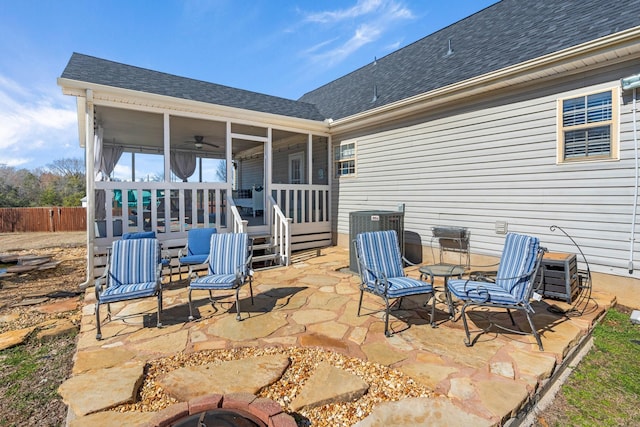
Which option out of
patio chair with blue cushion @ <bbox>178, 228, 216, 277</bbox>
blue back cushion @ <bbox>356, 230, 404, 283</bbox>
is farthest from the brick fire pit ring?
patio chair with blue cushion @ <bbox>178, 228, 216, 277</bbox>

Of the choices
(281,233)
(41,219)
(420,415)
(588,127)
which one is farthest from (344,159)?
(41,219)

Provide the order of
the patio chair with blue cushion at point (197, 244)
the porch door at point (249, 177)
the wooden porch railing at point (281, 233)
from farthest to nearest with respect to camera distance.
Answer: the porch door at point (249, 177) < the wooden porch railing at point (281, 233) < the patio chair with blue cushion at point (197, 244)

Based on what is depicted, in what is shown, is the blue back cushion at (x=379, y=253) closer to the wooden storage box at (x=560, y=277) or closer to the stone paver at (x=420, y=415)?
the stone paver at (x=420, y=415)

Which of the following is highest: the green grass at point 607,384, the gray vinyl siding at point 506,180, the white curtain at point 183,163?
the white curtain at point 183,163

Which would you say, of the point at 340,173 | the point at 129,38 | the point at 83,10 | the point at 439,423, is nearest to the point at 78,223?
the point at 129,38

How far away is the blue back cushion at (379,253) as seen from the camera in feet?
13.1

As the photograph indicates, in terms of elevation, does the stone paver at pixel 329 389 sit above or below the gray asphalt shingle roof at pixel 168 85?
below

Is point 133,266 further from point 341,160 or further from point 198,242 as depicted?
point 341,160

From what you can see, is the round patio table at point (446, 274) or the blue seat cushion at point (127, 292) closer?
the blue seat cushion at point (127, 292)

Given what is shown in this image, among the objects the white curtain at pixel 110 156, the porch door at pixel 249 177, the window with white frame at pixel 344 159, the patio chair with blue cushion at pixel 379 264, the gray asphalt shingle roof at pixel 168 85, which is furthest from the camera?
the white curtain at pixel 110 156

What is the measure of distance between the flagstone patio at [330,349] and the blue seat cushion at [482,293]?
43 cm

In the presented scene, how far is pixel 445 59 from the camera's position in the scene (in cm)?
736

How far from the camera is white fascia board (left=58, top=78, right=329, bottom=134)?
5.29m

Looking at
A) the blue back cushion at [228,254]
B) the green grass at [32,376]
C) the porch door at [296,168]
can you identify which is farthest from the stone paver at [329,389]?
the porch door at [296,168]
